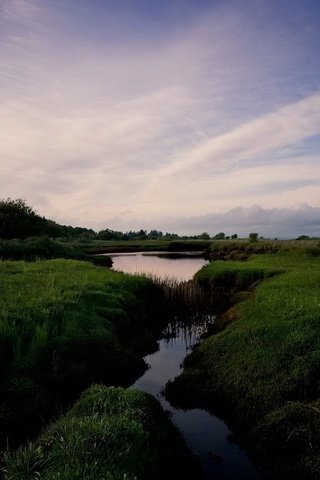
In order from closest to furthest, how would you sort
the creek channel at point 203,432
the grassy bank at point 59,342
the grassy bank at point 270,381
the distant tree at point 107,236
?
the creek channel at point 203,432 → the grassy bank at point 270,381 → the grassy bank at point 59,342 → the distant tree at point 107,236

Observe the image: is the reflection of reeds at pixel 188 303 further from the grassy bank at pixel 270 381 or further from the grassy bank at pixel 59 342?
the grassy bank at pixel 270 381

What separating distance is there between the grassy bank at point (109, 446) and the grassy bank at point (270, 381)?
2369mm

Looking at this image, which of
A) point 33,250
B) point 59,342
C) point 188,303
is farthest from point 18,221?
point 59,342

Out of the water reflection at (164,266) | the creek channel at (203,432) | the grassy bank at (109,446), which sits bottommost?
the creek channel at (203,432)

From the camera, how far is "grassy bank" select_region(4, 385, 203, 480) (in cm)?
676

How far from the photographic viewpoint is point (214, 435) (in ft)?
38.3

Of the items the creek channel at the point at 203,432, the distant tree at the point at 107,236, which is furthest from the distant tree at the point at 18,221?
the distant tree at the point at 107,236

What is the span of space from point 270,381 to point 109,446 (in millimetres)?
6553

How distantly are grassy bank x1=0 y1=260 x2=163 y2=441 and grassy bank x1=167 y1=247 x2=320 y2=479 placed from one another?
9.77 feet

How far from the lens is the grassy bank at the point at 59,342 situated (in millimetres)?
11633

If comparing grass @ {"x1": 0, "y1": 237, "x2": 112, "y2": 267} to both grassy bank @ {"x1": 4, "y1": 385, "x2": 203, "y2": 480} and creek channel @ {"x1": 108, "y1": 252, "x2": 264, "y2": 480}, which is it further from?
grassy bank @ {"x1": 4, "y1": 385, "x2": 203, "y2": 480}

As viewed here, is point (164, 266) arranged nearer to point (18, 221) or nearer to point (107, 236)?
point (18, 221)

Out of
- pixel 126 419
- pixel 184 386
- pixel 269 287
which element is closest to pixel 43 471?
pixel 126 419

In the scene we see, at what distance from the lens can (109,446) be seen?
760 centimetres
